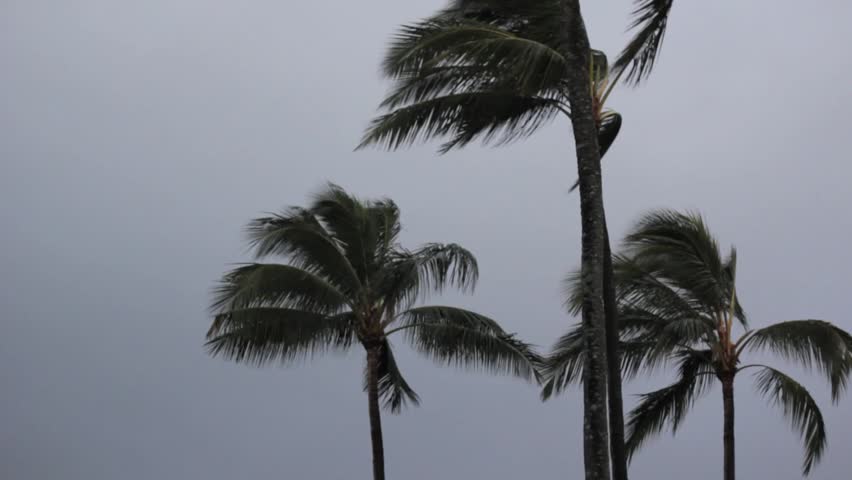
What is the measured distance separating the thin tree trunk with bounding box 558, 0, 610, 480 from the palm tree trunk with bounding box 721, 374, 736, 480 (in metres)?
7.68

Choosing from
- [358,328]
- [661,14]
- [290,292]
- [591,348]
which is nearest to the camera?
[591,348]

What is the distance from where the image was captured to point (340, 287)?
1808 cm

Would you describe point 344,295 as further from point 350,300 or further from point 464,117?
point 464,117

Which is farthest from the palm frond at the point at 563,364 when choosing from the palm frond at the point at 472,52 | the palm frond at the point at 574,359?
the palm frond at the point at 472,52

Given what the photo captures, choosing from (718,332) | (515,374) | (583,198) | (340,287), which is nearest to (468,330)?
(515,374)

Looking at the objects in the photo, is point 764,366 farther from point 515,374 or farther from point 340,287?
point 340,287

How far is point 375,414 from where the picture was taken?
1761 centimetres

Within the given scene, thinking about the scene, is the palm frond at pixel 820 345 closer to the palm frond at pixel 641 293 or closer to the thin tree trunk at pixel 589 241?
the palm frond at pixel 641 293

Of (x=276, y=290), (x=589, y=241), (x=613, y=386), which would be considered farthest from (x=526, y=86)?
(x=276, y=290)

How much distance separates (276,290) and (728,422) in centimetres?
783

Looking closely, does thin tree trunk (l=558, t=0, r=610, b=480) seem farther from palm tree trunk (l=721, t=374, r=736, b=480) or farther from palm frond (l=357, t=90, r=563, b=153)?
palm tree trunk (l=721, t=374, r=736, b=480)

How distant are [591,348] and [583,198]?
5.31ft

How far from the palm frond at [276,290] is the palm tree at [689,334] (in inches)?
150

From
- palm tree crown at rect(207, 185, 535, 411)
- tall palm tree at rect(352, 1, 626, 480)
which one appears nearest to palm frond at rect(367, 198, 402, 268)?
palm tree crown at rect(207, 185, 535, 411)
